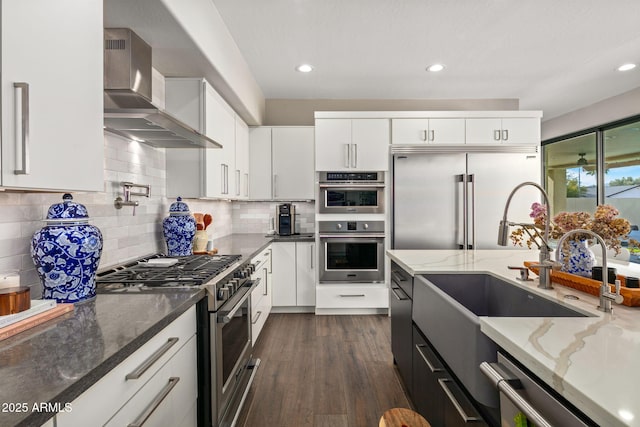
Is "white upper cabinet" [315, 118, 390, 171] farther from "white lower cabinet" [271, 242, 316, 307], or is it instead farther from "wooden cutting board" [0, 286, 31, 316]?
"wooden cutting board" [0, 286, 31, 316]

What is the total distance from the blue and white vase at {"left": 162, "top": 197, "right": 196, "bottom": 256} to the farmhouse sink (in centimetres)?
156

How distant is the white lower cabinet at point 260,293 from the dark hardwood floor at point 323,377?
0.19 metres

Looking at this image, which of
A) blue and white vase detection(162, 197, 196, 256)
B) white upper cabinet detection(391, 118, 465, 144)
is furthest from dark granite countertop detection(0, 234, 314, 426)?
white upper cabinet detection(391, 118, 465, 144)

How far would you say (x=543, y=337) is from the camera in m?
0.89

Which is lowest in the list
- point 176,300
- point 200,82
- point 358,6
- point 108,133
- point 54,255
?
point 176,300

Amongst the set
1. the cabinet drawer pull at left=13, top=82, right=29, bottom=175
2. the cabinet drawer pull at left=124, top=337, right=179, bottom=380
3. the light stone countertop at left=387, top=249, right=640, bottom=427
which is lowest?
the cabinet drawer pull at left=124, top=337, right=179, bottom=380

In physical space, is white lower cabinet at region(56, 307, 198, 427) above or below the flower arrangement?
below

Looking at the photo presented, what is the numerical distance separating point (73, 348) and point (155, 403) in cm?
35

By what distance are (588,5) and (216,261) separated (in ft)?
9.87

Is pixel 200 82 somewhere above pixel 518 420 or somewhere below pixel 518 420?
above

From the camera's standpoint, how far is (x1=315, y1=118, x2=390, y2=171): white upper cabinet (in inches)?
143

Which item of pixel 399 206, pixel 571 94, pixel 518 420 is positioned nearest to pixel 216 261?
pixel 518 420

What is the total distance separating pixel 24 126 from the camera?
858mm

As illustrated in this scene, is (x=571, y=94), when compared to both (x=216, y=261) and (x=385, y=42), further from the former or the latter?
(x=216, y=261)
